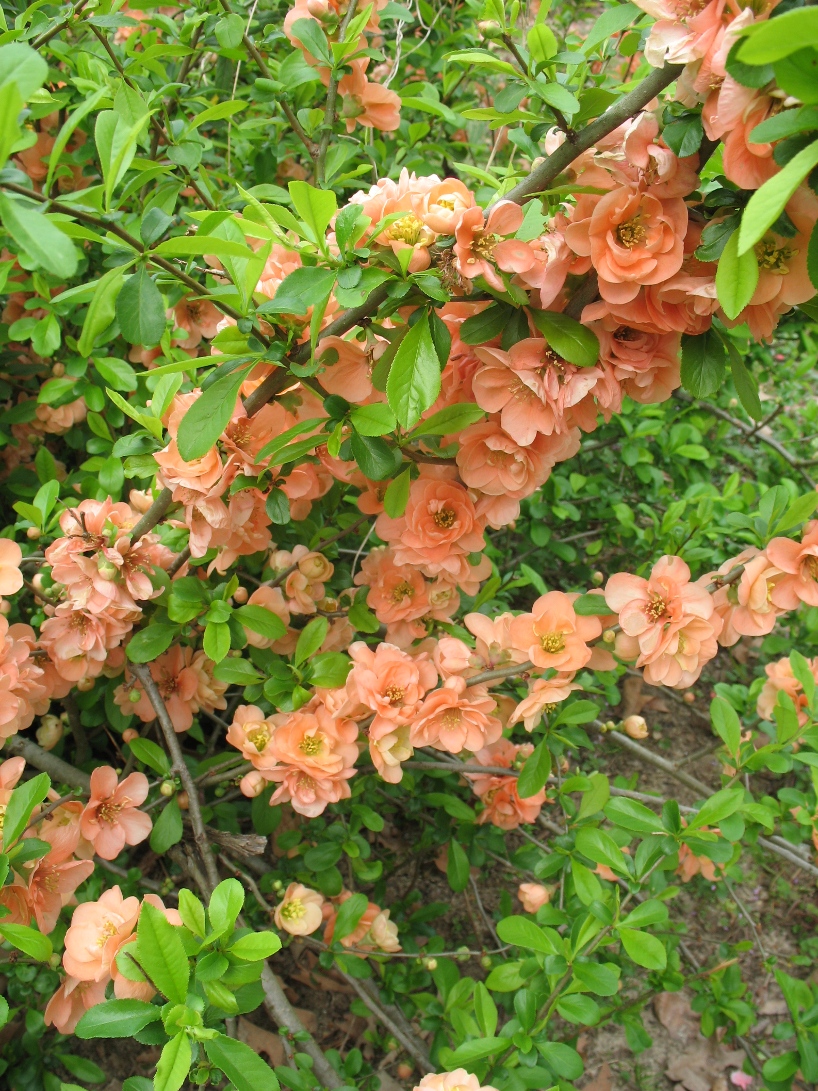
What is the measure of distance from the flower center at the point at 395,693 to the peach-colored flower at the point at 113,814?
41 cm

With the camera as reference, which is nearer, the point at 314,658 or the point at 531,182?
the point at 531,182

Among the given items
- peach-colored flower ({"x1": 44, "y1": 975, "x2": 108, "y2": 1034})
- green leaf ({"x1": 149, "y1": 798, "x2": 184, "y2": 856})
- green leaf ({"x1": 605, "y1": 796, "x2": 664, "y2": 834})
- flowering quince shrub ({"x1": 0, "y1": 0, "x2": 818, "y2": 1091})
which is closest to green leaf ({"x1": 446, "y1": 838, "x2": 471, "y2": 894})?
flowering quince shrub ({"x1": 0, "y1": 0, "x2": 818, "y2": 1091})

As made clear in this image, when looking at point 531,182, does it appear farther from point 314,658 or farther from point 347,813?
point 347,813

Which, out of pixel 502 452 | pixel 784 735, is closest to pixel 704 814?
pixel 784 735

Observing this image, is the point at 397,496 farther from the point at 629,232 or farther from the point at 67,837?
the point at 67,837

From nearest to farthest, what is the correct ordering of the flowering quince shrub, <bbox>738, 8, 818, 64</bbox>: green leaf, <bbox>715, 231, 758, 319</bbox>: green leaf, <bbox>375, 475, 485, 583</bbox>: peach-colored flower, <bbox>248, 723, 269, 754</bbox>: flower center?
<bbox>738, 8, 818, 64</bbox>: green leaf
<bbox>715, 231, 758, 319</bbox>: green leaf
the flowering quince shrub
<bbox>375, 475, 485, 583</bbox>: peach-colored flower
<bbox>248, 723, 269, 754</bbox>: flower center

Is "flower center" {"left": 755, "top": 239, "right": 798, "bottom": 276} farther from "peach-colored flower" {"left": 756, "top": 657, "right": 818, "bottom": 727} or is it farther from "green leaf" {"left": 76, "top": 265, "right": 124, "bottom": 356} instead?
"peach-colored flower" {"left": 756, "top": 657, "right": 818, "bottom": 727}

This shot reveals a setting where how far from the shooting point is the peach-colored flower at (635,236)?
2.65 ft

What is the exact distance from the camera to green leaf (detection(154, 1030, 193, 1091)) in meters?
0.77

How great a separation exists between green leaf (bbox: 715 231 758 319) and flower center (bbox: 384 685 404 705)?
2.19 ft

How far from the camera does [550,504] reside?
7.01 feet

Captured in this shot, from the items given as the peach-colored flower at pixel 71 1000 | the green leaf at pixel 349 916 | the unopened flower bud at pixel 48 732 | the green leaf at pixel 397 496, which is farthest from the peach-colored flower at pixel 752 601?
the unopened flower bud at pixel 48 732

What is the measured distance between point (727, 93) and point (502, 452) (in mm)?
494

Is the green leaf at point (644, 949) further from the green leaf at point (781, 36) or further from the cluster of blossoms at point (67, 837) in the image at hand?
the green leaf at point (781, 36)
